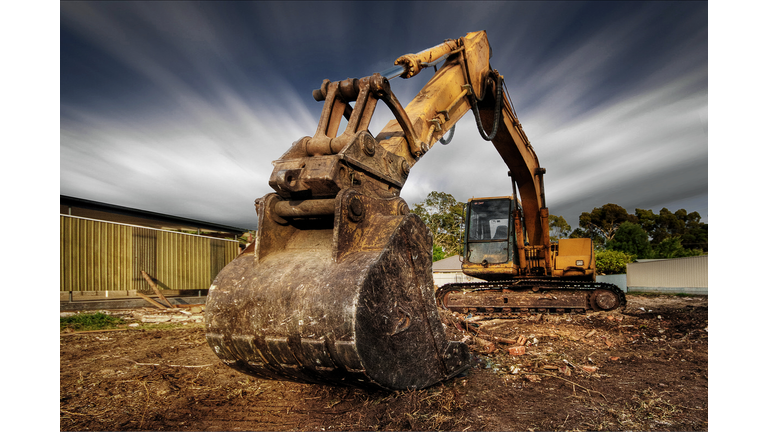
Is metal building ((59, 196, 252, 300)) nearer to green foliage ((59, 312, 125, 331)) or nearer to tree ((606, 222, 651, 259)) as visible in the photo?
green foliage ((59, 312, 125, 331))

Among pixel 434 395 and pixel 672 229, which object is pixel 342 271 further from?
pixel 672 229

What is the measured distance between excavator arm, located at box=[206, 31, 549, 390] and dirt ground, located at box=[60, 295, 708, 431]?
28 centimetres

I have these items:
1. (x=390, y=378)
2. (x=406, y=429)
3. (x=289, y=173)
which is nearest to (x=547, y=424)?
(x=406, y=429)

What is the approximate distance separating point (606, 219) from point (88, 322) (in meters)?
38.7

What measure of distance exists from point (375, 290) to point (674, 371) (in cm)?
344

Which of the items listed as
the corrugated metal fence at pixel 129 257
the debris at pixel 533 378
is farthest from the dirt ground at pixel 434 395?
the corrugated metal fence at pixel 129 257

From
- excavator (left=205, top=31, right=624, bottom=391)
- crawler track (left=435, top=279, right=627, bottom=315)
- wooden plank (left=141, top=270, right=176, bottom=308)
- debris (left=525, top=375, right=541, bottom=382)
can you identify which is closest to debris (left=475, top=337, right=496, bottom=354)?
debris (left=525, top=375, right=541, bottom=382)

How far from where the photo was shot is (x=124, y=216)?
40.5 ft

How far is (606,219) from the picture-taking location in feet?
121

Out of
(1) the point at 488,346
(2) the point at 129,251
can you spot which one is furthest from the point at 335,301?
(2) the point at 129,251

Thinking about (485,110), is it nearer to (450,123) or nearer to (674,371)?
(450,123)

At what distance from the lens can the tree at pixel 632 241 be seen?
30484 millimetres

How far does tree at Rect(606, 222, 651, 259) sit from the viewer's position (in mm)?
30484

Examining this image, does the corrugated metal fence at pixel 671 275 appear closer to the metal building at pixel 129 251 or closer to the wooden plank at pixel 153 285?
the metal building at pixel 129 251
